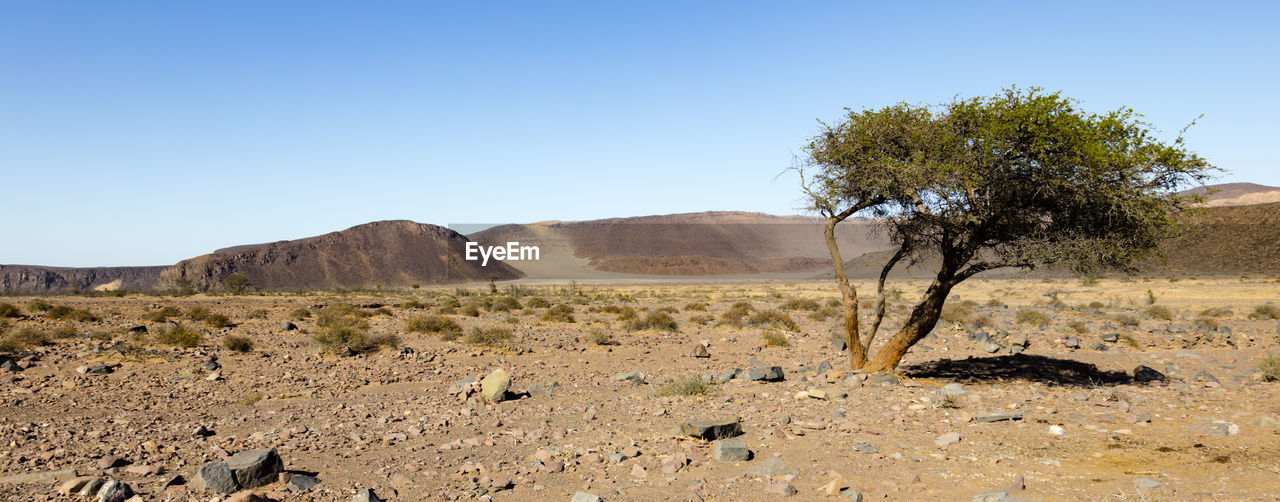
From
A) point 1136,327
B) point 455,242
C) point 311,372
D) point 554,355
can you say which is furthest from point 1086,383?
point 455,242

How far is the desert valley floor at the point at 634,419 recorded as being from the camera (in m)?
6.27

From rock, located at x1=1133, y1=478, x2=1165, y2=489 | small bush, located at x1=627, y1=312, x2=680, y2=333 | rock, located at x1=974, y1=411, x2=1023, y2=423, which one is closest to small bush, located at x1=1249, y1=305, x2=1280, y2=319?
small bush, located at x1=627, y1=312, x2=680, y2=333

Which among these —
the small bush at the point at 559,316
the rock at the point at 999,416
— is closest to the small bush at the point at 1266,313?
the rock at the point at 999,416

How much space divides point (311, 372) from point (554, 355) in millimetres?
5556

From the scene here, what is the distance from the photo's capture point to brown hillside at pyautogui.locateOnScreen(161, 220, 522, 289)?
106 m

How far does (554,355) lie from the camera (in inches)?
691

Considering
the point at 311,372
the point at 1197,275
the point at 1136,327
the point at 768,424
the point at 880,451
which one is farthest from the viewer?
the point at 1197,275

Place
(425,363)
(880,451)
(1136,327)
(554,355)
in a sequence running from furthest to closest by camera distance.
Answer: (1136,327) → (554,355) → (425,363) → (880,451)

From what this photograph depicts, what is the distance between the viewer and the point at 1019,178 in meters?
10.5

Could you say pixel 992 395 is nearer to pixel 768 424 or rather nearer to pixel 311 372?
pixel 768 424

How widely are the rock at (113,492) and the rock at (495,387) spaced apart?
5384mm

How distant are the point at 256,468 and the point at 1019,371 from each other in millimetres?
13125

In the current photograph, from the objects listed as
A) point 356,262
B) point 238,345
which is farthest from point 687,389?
point 356,262

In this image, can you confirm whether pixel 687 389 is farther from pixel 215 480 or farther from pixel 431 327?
pixel 431 327
